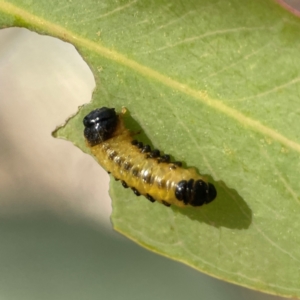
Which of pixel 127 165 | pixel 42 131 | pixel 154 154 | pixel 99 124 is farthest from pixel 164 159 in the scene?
pixel 42 131

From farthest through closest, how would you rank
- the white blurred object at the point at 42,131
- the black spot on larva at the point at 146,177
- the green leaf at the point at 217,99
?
the white blurred object at the point at 42,131, the black spot on larva at the point at 146,177, the green leaf at the point at 217,99

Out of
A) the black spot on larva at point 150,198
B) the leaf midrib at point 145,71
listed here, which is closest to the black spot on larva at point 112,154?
the black spot on larva at point 150,198

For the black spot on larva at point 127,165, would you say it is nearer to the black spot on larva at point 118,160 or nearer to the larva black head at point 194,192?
the black spot on larva at point 118,160

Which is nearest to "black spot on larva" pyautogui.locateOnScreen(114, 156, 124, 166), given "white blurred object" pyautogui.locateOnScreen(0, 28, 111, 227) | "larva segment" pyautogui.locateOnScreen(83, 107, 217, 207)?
"larva segment" pyautogui.locateOnScreen(83, 107, 217, 207)

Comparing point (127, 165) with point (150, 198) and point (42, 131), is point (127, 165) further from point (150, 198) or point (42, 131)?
point (42, 131)

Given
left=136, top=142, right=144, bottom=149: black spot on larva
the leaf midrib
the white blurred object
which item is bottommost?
the white blurred object

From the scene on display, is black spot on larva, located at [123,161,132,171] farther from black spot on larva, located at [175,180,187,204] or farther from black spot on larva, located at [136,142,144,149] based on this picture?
black spot on larva, located at [175,180,187,204]
